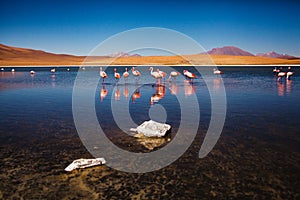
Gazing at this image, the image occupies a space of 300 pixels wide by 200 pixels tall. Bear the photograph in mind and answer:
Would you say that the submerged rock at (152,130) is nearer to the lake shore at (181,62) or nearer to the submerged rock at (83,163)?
the submerged rock at (83,163)

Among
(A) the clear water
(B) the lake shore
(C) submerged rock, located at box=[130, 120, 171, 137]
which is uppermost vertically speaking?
(B) the lake shore

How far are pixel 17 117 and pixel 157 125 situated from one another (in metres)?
6.70

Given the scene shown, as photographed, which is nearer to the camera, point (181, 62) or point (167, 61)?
point (181, 62)

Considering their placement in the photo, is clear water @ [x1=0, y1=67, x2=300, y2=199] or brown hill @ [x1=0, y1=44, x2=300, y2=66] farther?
brown hill @ [x1=0, y1=44, x2=300, y2=66]

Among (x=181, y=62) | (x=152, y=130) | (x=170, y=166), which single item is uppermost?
(x=181, y=62)

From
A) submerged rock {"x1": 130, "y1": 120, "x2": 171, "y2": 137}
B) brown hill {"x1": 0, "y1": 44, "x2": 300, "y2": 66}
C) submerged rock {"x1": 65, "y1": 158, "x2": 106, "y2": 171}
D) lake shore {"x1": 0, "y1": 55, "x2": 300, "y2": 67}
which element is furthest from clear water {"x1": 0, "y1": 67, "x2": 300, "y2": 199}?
brown hill {"x1": 0, "y1": 44, "x2": 300, "y2": 66}

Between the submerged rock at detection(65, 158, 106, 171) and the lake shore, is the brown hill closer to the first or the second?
the lake shore

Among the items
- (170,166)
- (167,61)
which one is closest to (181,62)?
(167,61)

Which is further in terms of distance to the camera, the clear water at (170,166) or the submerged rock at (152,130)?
the submerged rock at (152,130)

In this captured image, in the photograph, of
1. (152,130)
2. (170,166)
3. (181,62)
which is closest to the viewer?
(170,166)

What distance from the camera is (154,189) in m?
5.43

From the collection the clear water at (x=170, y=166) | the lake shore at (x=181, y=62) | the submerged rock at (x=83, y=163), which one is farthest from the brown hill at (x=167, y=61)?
the submerged rock at (x=83, y=163)

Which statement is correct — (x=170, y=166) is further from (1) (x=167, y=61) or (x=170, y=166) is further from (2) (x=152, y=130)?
(1) (x=167, y=61)

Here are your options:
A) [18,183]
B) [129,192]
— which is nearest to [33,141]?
[18,183]
